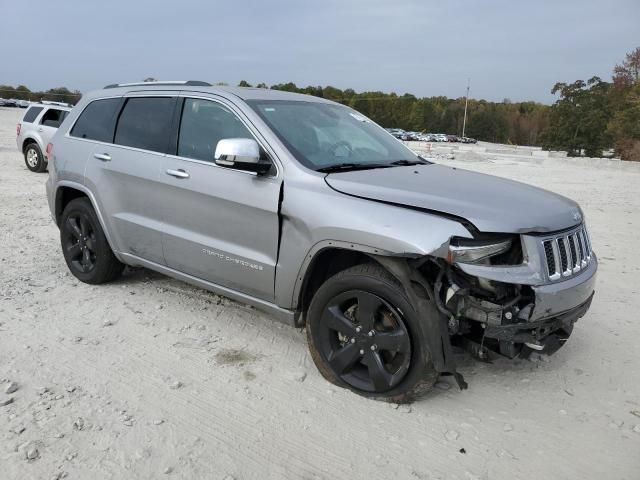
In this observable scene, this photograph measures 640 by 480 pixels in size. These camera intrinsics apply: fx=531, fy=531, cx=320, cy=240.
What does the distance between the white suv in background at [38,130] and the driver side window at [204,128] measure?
34.8 ft

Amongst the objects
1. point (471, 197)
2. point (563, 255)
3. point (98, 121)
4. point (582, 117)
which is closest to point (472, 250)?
point (471, 197)

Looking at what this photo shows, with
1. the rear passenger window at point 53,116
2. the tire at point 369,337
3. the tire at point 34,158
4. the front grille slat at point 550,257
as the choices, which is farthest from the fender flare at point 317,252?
the rear passenger window at point 53,116

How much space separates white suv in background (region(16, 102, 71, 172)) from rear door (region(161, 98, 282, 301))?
420 inches

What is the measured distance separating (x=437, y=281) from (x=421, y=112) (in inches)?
4618

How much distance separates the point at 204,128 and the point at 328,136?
927mm

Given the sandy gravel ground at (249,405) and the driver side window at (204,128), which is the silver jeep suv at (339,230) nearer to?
the driver side window at (204,128)

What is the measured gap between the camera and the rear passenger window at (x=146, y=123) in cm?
420

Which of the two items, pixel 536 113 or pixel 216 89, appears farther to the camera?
pixel 536 113

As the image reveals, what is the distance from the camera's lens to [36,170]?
13297 mm

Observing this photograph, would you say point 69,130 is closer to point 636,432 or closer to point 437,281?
point 437,281

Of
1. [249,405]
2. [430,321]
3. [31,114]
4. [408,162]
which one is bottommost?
[249,405]

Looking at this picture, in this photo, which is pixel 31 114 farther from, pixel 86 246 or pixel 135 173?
pixel 135 173

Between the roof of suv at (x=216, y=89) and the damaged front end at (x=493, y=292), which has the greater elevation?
the roof of suv at (x=216, y=89)

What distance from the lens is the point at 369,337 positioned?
3.15 meters
